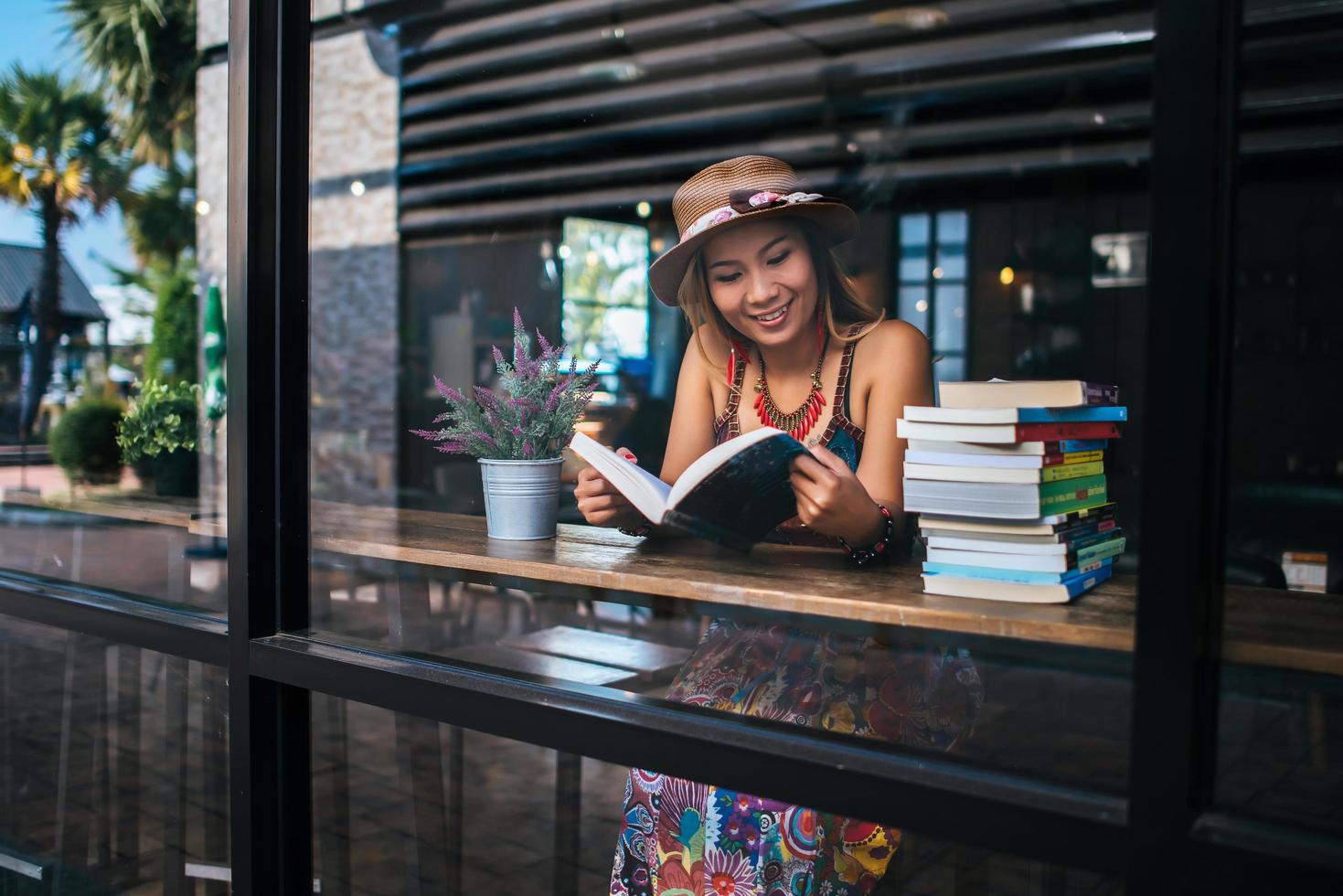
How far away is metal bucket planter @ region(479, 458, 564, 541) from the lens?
182cm

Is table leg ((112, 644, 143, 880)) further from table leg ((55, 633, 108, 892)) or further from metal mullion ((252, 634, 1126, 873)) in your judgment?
metal mullion ((252, 634, 1126, 873))

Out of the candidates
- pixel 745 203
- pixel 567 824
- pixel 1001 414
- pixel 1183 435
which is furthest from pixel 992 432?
pixel 567 824

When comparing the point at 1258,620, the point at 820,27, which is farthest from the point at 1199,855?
the point at 820,27

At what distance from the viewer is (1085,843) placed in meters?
0.97

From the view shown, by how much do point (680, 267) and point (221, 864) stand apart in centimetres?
179

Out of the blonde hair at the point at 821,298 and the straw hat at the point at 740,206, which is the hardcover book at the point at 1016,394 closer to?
the blonde hair at the point at 821,298

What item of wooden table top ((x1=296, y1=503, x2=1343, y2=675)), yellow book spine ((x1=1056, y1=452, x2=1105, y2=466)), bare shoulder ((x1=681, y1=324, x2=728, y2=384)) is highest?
bare shoulder ((x1=681, y1=324, x2=728, y2=384))

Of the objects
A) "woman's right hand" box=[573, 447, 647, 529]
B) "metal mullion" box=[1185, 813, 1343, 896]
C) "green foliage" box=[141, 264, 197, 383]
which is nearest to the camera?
"metal mullion" box=[1185, 813, 1343, 896]

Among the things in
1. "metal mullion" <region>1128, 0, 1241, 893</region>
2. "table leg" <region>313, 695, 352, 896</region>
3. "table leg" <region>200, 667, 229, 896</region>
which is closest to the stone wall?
"table leg" <region>313, 695, 352, 896</region>

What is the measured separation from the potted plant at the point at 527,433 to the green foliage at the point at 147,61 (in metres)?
3.31

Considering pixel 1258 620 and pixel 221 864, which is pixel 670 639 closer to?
pixel 221 864

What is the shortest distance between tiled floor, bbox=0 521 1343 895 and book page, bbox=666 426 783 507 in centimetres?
29

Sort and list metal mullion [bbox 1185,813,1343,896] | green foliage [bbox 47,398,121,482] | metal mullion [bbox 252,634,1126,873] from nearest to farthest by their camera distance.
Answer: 1. metal mullion [bbox 1185,813,1343,896]
2. metal mullion [bbox 252,634,1126,873]
3. green foliage [bbox 47,398,121,482]

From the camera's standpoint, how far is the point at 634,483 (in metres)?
1.59
